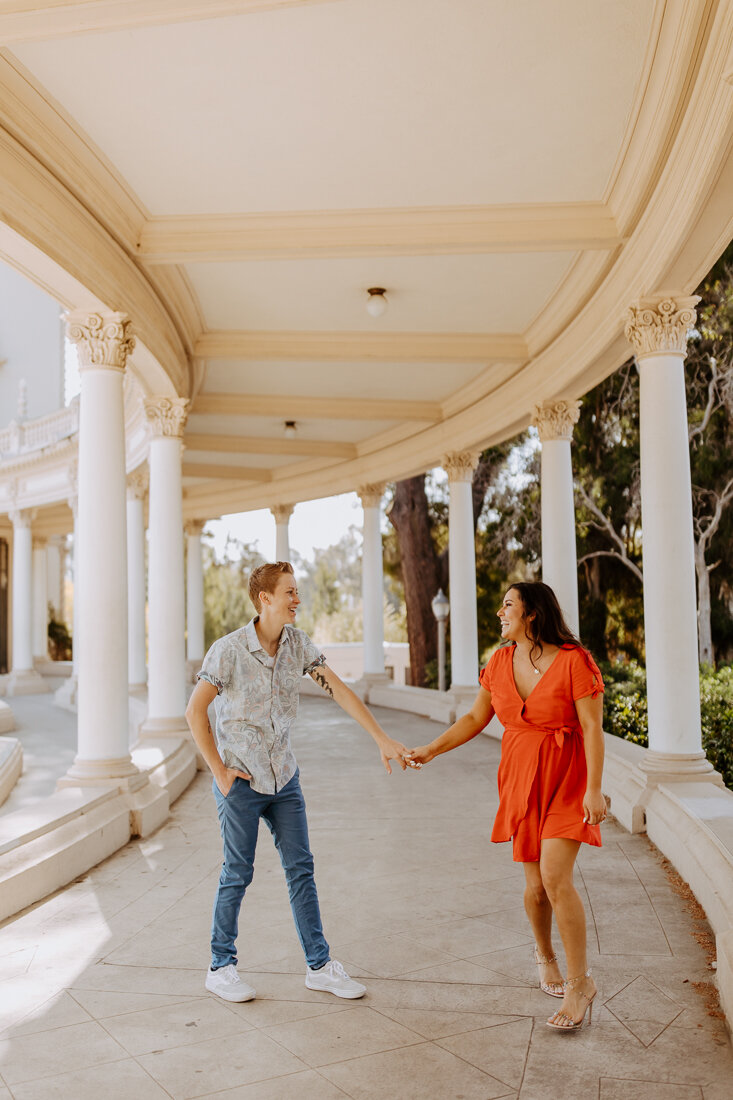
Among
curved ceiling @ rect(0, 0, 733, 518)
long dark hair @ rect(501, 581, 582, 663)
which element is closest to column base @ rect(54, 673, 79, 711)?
curved ceiling @ rect(0, 0, 733, 518)

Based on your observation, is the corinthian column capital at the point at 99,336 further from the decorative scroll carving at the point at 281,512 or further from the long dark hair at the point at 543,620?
the decorative scroll carving at the point at 281,512

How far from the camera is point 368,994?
5.68 meters

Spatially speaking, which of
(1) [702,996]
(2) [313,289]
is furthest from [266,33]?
(1) [702,996]

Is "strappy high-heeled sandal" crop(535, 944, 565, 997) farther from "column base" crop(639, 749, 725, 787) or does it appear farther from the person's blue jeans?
"column base" crop(639, 749, 725, 787)

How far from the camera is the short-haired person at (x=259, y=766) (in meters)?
5.50

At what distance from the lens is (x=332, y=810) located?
37.7ft

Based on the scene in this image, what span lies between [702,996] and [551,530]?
33.2 ft

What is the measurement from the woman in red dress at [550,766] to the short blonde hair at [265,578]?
1.35 meters

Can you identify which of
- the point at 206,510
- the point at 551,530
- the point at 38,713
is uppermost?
the point at 206,510

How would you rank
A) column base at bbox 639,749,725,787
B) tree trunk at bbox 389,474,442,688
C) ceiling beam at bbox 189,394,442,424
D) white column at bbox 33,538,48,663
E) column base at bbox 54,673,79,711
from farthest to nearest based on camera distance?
1. white column at bbox 33,538,48,663
2. tree trunk at bbox 389,474,442,688
3. column base at bbox 54,673,79,711
4. ceiling beam at bbox 189,394,442,424
5. column base at bbox 639,749,725,787

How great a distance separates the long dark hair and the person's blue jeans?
1658 mm

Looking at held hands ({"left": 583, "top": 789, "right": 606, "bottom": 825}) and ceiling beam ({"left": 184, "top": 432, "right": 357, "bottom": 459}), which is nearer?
held hands ({"left": 583, "top": 789, "right": 606, "bottom": 825})

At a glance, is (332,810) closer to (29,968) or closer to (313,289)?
(29,968)

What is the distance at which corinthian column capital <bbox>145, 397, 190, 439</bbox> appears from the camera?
14.8 meters
